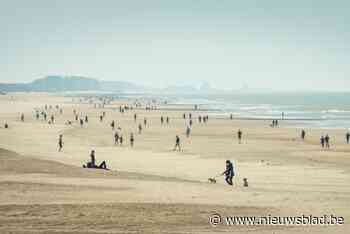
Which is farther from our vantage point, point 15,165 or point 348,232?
point 15,165

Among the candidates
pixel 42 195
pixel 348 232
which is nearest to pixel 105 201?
pixel 42 195

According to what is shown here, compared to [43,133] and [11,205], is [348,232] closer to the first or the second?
[11,205]

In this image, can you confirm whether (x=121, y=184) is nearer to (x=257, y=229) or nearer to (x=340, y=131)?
(x=257, y=229)

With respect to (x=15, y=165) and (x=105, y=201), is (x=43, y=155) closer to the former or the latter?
(x=15, y=165)

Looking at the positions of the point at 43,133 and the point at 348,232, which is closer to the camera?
the point at 348,232

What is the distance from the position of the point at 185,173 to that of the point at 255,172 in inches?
156

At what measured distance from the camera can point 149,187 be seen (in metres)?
17.9

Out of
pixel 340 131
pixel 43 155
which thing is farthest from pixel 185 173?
pixel 340 131

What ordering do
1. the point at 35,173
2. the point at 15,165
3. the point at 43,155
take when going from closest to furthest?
the point at 35,173 → the point at 15,165 → the point at 43,155

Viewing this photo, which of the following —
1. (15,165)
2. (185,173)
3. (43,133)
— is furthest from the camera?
(43,133)

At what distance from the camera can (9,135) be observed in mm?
50750

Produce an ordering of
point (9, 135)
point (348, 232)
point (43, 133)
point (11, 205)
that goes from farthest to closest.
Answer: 1. point (43, 133)
2. point (9, 135)
3. point (11, 205)
4. point (348, 232)

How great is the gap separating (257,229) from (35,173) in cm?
1162

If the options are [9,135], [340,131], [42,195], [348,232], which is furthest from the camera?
[340,131]
